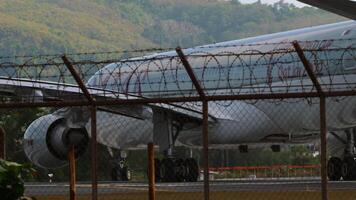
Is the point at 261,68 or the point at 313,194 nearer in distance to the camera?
the point at 313,194

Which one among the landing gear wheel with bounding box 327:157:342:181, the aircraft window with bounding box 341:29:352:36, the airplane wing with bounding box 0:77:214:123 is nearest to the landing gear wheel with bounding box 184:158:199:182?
the airplane wing with bounding box 0:77:214:123

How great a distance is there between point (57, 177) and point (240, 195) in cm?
4310

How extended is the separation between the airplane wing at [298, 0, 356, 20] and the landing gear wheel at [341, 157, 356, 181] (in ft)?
59.1

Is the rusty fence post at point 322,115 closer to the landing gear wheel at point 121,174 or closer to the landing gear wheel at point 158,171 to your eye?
the landing gear wheel at point 158,171

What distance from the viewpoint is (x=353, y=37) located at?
93.5ft

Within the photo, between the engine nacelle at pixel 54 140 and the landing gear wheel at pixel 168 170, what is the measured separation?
2.25 metres

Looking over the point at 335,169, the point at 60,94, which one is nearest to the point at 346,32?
the point at 335,169

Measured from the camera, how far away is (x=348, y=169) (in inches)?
1200

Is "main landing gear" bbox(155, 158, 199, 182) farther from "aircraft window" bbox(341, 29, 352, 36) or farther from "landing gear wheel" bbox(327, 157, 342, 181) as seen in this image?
"aircraft window" bbox(341, 29, 352, 36)

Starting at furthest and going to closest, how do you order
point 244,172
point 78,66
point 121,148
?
point 244,172 < point 121,148 < point 78,66

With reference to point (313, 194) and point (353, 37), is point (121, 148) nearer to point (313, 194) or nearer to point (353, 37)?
point (353, 37)

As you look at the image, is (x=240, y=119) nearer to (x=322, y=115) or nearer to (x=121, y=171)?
(x=121, y=171)

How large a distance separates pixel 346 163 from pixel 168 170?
488cm

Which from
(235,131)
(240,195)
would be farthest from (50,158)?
(240,195)
